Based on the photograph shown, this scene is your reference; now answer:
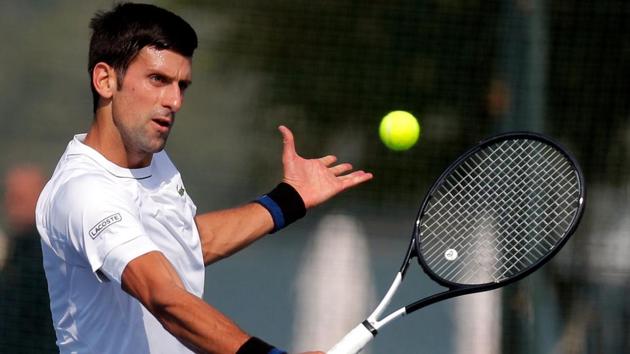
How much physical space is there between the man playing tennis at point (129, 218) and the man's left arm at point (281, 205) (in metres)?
0.18

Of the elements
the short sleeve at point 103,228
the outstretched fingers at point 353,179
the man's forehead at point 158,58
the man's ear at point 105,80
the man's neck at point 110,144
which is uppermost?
the man's forehead at point 158,58

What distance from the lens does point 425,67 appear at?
15.6 ft

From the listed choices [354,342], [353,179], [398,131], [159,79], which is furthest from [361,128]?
[354,342]

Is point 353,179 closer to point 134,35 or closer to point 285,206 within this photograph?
point 285,206

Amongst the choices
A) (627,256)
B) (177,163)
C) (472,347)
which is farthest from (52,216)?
(627,256)

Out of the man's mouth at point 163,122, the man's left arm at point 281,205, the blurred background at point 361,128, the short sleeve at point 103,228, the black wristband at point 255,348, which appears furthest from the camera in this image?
the blurred background at point 361,128

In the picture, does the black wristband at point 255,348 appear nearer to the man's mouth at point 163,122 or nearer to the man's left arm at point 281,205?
the man's mouth at point 163,122

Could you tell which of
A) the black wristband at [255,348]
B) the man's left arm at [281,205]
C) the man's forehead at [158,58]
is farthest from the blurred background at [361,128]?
the black wristband at [255,348]

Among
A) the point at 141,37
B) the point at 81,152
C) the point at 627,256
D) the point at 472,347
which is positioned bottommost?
the point at 472,347

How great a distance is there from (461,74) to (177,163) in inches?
46.5

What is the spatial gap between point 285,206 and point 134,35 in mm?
674

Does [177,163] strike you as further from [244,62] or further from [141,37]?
[141,37]

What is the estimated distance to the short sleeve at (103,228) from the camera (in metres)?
2.34

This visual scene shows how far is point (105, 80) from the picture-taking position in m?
2.65
